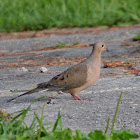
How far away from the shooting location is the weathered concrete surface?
14.6 ft

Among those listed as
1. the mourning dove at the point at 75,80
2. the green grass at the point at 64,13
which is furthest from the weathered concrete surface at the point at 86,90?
the green grass at the point at 64,13

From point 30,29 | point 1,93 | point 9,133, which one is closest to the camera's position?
point 9,133

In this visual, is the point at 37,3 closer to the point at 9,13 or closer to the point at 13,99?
the point at 9,13

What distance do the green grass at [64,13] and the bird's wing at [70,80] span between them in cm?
584

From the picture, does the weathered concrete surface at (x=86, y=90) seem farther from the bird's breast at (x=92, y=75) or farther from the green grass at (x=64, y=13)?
the green grass at (x=64, y=13)

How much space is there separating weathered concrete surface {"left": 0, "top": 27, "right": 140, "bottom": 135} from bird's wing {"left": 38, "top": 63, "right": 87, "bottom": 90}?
159 mm

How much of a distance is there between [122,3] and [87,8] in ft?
3.36

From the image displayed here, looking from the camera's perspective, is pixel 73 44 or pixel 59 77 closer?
pixel 59 77

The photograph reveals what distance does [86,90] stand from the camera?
5910 millimetres

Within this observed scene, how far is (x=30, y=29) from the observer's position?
11039mm

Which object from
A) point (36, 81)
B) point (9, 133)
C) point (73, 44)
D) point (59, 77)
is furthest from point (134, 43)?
point (9, 133)

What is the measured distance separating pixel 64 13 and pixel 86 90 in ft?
18.9

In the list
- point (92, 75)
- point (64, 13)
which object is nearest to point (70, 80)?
point (92, 75)

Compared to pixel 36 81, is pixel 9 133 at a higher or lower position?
higher
